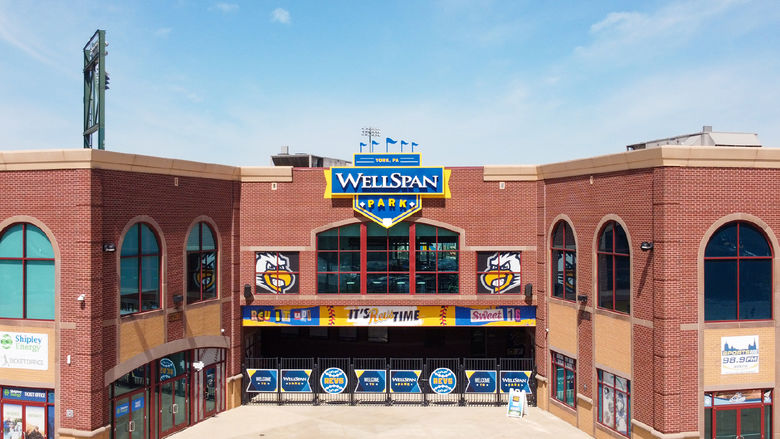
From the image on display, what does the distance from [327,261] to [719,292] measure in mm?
15342

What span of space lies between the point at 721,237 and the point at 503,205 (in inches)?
369

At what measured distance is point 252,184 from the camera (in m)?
25.2

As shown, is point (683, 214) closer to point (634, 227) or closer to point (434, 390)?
point (634, 227)

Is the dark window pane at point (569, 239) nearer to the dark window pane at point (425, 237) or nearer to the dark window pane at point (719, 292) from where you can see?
Result: the dark window pane at point (719, 292)

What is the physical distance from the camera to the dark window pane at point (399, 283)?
82.8ft

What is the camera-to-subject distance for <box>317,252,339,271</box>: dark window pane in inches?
996

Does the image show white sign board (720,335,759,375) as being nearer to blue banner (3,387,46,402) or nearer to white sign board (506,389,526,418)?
white sign board (506,389,526,418)

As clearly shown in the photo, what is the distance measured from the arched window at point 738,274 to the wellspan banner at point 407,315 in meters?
8.68

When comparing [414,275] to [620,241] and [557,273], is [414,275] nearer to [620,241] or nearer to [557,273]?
[557,273]

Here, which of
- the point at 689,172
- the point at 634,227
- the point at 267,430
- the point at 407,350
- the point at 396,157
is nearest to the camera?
the point at 689,172

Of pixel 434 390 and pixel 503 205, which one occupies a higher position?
pixel 503 205

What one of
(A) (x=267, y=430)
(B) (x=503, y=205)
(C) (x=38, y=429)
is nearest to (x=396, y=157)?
(B) (x=503, y=205)

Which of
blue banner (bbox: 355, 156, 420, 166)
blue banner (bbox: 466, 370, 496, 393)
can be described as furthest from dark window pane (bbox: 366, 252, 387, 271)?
blue banner (bbox: 466, 370, 496, 393)

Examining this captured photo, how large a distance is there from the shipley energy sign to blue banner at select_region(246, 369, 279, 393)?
27.9 ft
